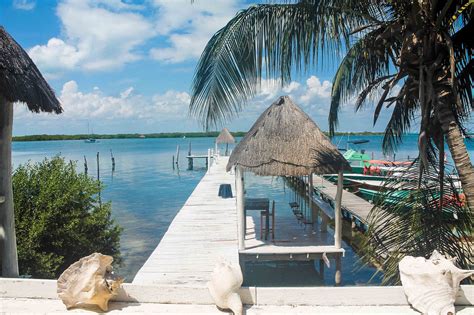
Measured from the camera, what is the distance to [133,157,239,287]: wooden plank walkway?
6413mm

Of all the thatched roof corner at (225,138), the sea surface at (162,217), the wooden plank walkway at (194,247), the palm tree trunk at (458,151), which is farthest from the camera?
the thatched roof corner at (225,138)

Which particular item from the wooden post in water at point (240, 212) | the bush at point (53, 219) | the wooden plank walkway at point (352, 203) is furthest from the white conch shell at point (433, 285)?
the wooden plank walkway at point (352, 203)

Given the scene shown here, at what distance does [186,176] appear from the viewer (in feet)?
124

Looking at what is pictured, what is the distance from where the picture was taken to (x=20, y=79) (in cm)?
441

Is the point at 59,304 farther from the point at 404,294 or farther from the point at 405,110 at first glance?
the point at 405,110

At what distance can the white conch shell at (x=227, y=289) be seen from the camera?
278 centimetres

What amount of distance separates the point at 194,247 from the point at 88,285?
206 inches

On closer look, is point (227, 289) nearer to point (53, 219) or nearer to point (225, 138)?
point (53, 219)

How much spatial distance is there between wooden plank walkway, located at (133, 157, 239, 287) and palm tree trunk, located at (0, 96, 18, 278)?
2164 millimetres

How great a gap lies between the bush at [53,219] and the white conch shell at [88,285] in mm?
4715

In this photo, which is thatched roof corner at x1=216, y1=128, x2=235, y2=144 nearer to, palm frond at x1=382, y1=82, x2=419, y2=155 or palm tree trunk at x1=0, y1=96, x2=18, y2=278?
palm frond at x1=382, y1=82, x2=419, y2=155

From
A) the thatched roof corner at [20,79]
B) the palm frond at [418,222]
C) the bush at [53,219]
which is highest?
the thatched roof corner at [20,79]

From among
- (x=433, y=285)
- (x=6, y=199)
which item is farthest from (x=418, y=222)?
(x=6, y=199)

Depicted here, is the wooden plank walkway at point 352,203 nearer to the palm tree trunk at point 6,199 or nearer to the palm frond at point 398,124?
the palm frond at point 398,124
